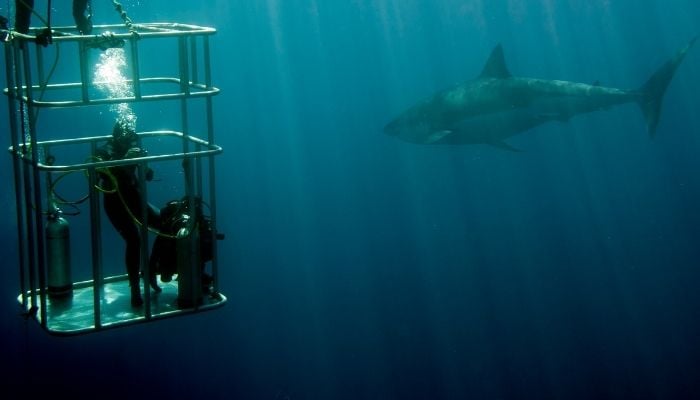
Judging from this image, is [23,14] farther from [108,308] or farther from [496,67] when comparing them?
[496,67]

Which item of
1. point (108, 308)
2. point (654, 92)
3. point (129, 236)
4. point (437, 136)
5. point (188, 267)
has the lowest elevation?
point (108, 308)

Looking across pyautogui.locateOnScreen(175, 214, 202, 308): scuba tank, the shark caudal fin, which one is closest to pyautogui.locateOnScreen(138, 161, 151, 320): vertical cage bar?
pyautogui.locateOnScreen(175, 214, 202, 308): scuba tank

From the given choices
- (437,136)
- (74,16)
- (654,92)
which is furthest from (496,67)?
(74,16)

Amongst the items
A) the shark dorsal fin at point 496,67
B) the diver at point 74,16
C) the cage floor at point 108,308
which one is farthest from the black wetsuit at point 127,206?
the shark dorsal fin at point 496,67

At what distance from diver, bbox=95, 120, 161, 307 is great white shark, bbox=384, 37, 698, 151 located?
7.25 metres

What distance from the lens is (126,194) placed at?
4508 millimetres

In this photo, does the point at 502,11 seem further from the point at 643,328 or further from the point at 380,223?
the point at 643,328

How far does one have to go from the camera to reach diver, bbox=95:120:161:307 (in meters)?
4.48

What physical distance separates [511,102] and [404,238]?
20557 millimetres

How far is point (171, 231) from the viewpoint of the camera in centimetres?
461

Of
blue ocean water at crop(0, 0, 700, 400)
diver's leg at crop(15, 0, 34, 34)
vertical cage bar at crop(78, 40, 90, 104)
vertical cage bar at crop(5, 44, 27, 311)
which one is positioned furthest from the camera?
blue ocean water at crop(0, 0, 700, 400)

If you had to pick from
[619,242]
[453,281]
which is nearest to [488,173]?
[619,242]

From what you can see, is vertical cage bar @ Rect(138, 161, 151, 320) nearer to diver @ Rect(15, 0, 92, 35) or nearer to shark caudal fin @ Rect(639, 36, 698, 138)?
diver @ Rect(15, 0, 92, 35)

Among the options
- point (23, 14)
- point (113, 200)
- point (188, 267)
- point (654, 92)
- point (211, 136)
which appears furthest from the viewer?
point (654, 92)
